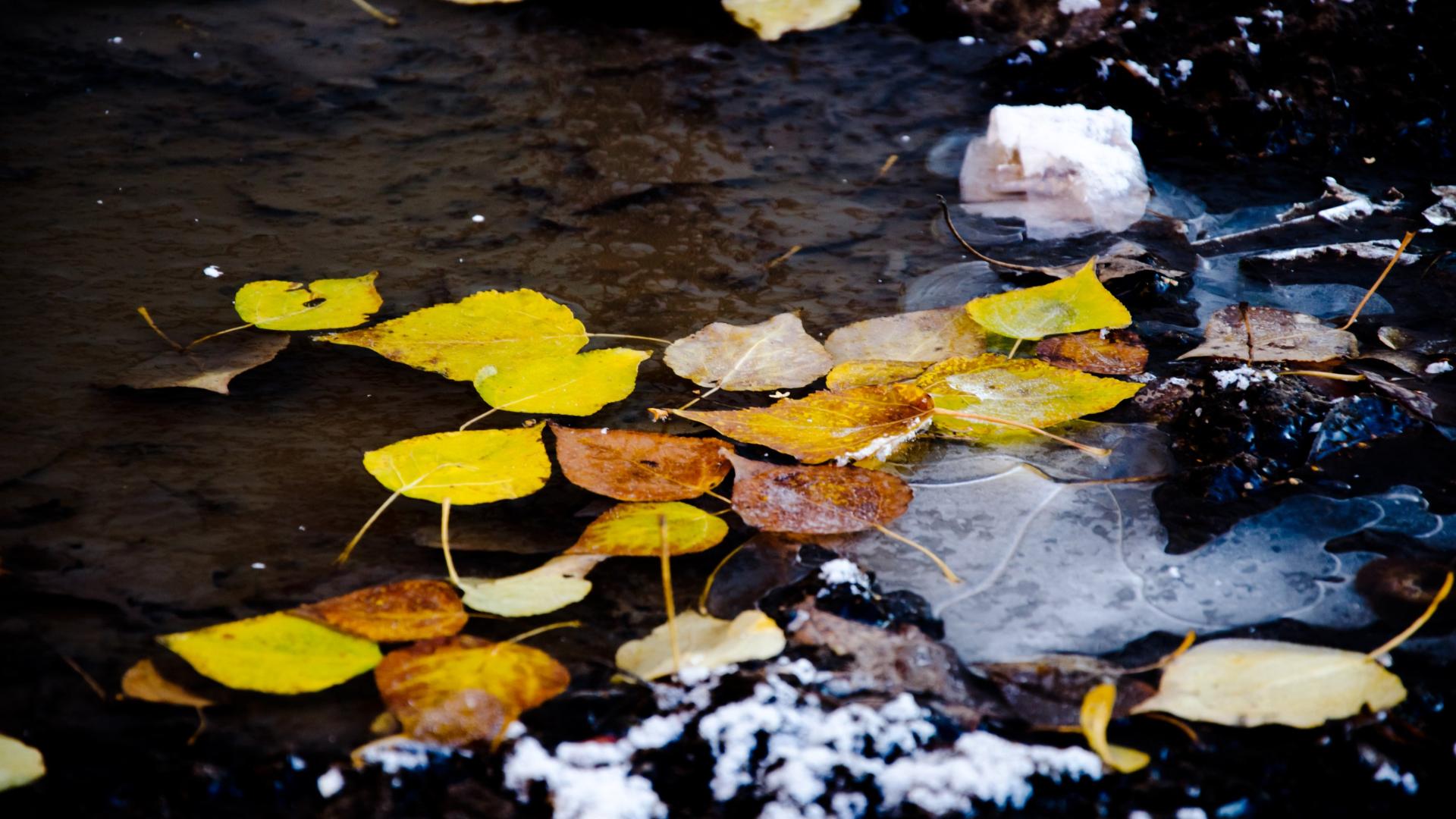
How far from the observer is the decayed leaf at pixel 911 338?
130cm

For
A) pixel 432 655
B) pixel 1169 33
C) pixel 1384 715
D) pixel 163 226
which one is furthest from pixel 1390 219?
pixel 163 226

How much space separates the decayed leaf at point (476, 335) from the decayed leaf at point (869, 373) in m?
0.30

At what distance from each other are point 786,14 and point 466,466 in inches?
55.9

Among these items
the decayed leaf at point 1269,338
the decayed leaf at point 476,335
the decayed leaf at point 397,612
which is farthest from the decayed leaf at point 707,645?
the decayed leaf at point 1269,338

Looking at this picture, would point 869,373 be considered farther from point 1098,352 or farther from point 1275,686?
point 1275,686

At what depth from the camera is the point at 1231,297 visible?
1423 mm

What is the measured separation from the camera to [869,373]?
125 cm

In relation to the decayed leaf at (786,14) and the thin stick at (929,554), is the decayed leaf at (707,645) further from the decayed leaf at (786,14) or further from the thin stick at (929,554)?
the decayed leaf at (786,14)

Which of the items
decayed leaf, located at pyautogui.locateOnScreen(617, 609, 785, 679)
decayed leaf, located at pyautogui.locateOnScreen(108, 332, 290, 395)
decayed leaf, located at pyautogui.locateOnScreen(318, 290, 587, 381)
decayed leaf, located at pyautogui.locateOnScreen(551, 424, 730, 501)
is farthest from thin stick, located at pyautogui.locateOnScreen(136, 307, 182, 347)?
decayed leaf, located at pyautogui.locateOnScreen(617, 609, 785, 679)

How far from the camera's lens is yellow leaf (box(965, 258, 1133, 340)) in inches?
51.2

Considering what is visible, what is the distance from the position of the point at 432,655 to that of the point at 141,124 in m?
1.37

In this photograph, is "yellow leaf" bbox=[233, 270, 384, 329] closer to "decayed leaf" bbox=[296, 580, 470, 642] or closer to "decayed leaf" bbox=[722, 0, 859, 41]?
"decayed leaf" bbox=[296, 580, 470, 642]

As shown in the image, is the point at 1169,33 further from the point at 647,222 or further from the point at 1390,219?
the point at 647,222

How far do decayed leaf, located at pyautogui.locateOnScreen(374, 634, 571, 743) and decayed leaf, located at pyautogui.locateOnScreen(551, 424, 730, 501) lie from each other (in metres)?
0.22
